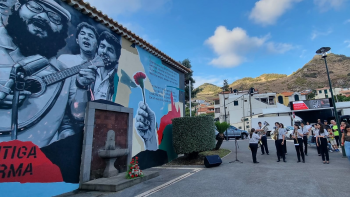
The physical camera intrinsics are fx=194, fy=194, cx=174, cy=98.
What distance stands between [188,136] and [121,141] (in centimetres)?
318

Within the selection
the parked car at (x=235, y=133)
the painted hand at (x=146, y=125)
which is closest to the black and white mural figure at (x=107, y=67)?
the painted hand at (x=146, y=125)

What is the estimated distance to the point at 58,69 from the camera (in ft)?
17.4

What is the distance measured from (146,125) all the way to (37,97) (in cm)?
449

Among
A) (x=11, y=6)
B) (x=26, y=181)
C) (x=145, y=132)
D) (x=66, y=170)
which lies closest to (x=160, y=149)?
(x=145, y=132)

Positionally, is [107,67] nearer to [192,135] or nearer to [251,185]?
[192,135]

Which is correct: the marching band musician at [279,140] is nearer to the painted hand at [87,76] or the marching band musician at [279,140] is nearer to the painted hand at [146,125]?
the painted hand at [146,125]

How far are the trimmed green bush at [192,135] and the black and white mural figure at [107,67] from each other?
12.3 ft

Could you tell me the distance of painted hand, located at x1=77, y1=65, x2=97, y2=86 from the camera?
587 cm

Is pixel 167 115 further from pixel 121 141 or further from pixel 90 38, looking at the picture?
pixel 90 38

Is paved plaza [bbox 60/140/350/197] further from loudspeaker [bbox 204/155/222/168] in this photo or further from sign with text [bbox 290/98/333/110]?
sign with text [bbox 290/98/333/110]

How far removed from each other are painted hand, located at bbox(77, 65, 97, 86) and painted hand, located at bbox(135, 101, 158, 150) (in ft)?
8.18

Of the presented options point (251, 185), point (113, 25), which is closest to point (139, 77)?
point (113, 25)

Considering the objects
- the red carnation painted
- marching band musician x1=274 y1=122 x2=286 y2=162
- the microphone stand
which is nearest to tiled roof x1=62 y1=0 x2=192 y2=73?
the red carnation painted

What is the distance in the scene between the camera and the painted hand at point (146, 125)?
26.7 feet
